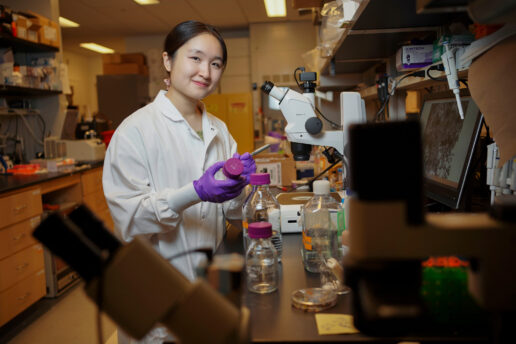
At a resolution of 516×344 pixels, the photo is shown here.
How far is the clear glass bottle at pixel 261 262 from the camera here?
0.97 metres

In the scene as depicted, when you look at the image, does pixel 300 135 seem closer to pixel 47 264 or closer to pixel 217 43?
pixel 217 43

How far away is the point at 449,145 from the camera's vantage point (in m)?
1.32

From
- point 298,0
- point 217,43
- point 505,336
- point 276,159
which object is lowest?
point 505,336

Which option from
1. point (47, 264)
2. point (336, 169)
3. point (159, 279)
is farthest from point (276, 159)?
point (159, 279)

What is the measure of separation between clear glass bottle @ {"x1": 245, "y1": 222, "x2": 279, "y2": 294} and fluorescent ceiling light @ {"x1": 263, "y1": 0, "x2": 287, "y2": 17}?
17.6 ft

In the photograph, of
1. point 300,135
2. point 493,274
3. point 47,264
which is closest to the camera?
point 493,274

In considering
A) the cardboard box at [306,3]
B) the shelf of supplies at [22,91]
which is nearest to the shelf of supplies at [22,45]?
the shelf of supplies at [22,91]

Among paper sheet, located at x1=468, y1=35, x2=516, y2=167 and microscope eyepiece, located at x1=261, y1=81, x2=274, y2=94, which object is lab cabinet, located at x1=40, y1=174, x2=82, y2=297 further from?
paper sheet, located at x1=468, y1=35, x2=516, y2=167

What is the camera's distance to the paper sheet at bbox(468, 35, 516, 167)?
875 mm

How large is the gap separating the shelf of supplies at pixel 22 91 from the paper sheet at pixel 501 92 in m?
3.62

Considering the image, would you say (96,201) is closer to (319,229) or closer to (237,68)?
(319,229)

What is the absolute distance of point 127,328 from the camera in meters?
0.52

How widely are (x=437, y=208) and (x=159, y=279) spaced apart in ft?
4.11

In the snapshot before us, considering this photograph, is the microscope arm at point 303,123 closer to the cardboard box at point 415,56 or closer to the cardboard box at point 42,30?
the cardboard box at point 415,56
